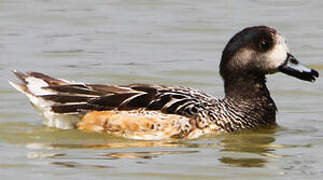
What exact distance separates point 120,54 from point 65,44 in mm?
1044

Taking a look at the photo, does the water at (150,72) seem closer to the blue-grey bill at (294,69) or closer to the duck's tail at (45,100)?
the duck's tail at (45,100)

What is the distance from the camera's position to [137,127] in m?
13.5

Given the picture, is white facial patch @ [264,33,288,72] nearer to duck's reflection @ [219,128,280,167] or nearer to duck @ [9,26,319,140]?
duck @ [9,26,319,140]

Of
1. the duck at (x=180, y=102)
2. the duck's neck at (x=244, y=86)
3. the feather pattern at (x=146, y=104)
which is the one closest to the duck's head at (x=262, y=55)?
the duck at (x=180, y=102)

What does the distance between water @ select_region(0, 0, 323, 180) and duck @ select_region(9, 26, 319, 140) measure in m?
0.16

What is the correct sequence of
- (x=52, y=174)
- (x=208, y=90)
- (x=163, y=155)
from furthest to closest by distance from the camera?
(x=208, y=90) → (x=163, y=155) → (x=52, y=174)

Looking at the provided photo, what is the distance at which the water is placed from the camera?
40.4 ft

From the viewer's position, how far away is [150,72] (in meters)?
17.6

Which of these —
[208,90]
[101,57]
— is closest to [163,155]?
[208,90]

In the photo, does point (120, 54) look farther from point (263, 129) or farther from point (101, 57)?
point (263, 129)

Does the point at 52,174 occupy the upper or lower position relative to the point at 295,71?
lower

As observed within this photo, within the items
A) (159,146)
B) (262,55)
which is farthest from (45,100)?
(262,55)

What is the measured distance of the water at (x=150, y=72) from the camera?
12.3 meters

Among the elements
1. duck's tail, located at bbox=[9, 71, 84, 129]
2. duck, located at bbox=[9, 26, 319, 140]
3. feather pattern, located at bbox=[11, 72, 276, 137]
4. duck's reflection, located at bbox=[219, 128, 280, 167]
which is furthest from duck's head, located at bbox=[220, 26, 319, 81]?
duck's tail, located at bbox=[9, 71, 84, 129]
